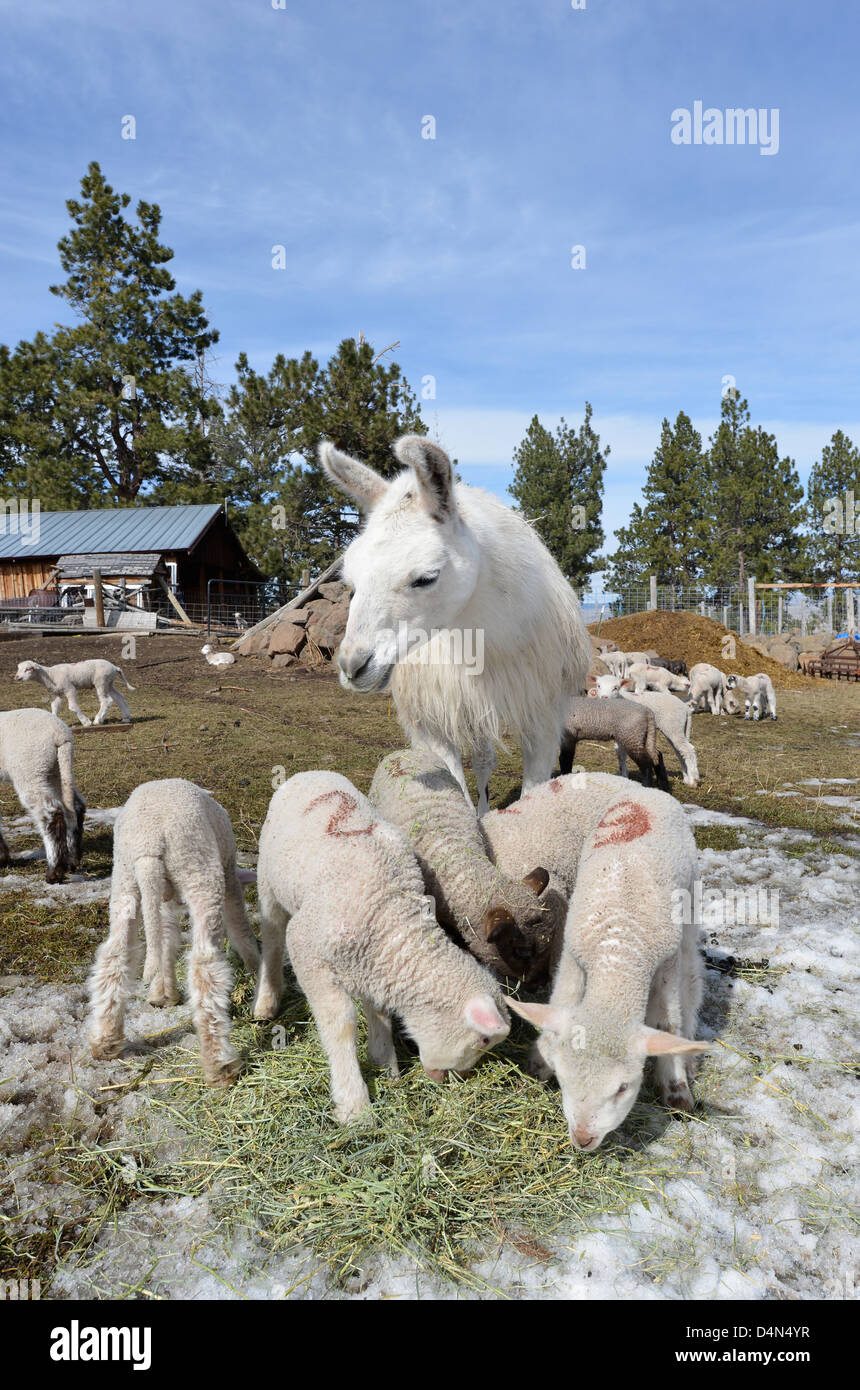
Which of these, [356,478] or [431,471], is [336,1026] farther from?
[356,478]

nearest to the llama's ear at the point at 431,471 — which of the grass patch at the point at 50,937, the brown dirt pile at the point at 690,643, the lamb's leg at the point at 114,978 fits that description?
the lamb's leg at the point at 114,978

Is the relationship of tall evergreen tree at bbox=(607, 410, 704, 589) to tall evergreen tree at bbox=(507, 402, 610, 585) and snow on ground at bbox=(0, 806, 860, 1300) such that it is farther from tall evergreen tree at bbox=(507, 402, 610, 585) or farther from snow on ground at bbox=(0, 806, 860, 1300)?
snow on ground at bbox=(0, 806, 860, 1300)

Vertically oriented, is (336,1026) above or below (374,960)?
below

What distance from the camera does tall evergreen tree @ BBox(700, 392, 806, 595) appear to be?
43000 millimetres

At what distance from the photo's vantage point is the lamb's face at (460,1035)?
2.95m

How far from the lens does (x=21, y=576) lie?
121 feet

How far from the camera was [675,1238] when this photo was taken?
2.49 metres

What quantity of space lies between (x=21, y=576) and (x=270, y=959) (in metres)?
38.5

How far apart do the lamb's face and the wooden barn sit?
102ft

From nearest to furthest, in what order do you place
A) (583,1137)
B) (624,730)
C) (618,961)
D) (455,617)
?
(583,1137)
(618,961)
(455,617)
(624,730)

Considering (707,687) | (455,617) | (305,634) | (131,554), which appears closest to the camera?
(455,617)

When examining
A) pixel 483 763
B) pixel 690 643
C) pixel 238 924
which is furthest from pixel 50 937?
pixel 690 643

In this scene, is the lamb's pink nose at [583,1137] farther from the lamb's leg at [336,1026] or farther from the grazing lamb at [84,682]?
the grazing lamb at [84,682]
